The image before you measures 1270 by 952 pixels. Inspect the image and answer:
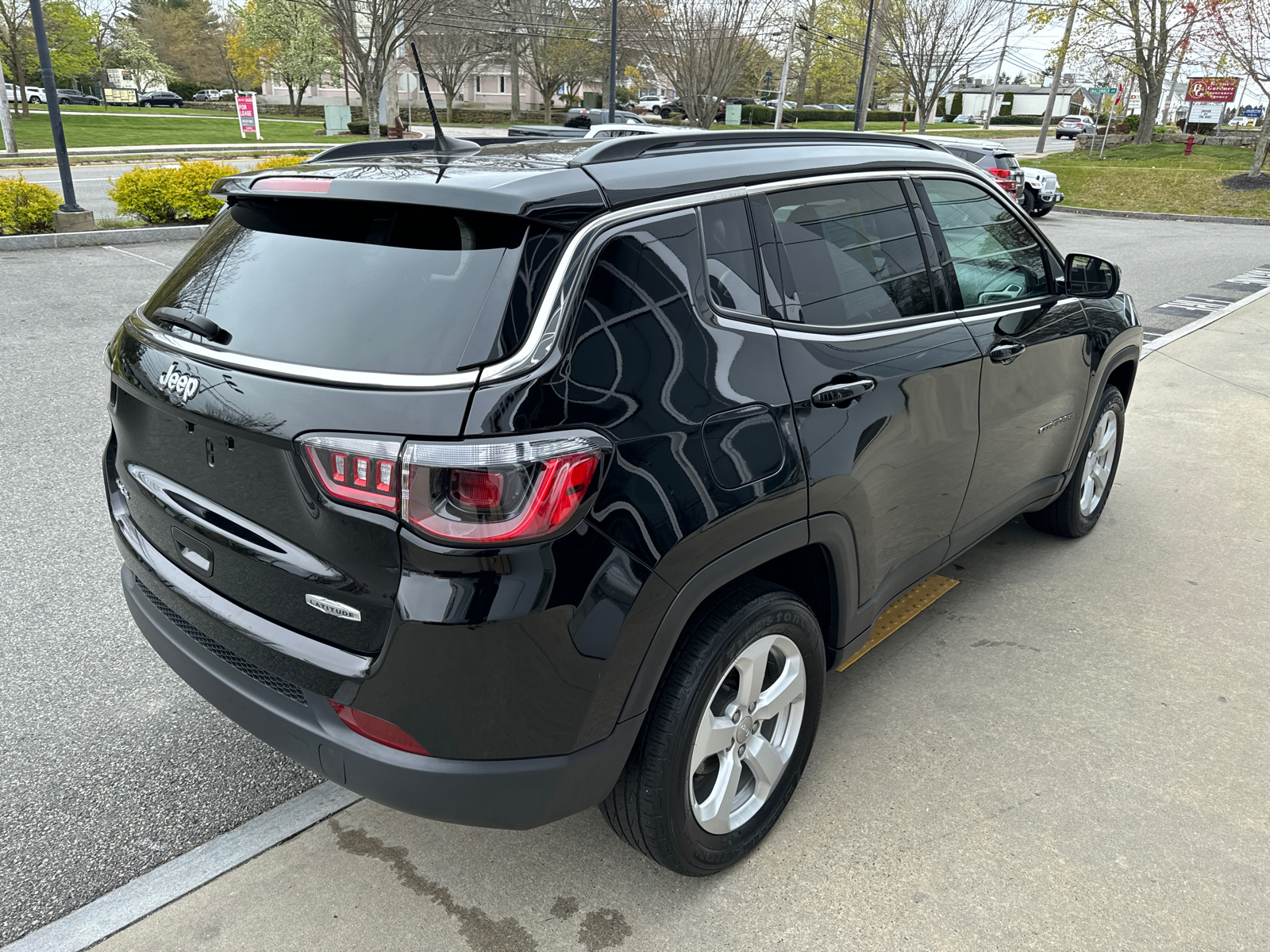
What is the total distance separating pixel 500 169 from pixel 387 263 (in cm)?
34

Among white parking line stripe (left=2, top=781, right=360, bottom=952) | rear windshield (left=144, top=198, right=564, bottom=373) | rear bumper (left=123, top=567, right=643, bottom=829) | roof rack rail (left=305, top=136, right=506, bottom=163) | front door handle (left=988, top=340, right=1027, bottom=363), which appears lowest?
white parking line stripe (left=2, top=781, right=360, bottom=952)

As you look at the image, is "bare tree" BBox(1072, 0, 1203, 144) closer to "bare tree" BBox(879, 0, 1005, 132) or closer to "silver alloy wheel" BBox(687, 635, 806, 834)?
"bare tree" BBox(879, 0, 1005, 132)

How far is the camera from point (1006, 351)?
126 inches

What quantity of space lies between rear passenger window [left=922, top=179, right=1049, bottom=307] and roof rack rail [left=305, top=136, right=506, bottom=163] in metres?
1.52

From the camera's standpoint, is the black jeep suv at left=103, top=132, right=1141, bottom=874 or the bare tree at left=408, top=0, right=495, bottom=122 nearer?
the black jeep suv at left=103, top=132, right=1141, bottom=874

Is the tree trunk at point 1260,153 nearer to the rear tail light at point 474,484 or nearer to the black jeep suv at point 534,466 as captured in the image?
the black jeep suv at point 534,466

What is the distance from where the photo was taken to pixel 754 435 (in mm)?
2172

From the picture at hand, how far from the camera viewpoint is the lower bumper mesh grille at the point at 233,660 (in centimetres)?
206

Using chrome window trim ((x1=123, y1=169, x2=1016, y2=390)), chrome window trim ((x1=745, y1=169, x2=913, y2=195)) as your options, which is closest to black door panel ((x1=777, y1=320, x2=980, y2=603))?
chrome window trim ((x1=123, y1=169, x2=1016, y2=390))

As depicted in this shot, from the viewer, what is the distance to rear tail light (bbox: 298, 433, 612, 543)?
1.76 m

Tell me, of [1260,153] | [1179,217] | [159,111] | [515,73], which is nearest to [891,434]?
[1179,217]

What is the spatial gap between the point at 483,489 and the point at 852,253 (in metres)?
1.47

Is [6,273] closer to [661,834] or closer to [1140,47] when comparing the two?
[661,834]

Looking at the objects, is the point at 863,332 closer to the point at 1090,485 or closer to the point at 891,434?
the point at 891,434
